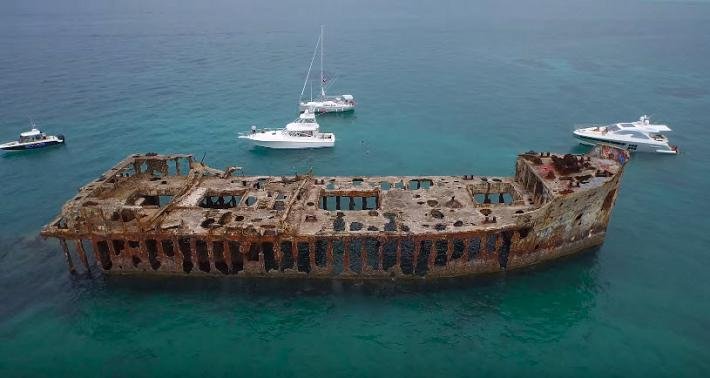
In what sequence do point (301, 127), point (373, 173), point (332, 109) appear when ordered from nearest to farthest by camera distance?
point (373, 173) → point (301, 127) → point (332, 109)

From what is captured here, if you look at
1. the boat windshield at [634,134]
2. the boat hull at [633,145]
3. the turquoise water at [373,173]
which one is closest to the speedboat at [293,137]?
the turquoise water at [373,173]

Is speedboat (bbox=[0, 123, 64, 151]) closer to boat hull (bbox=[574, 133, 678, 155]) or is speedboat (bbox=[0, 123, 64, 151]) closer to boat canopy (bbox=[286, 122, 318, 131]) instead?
boat canopy (bbox=[286, 122, 318, 131])

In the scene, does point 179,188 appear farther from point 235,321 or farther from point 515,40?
point 515,40

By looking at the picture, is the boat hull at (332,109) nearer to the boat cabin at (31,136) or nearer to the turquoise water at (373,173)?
the turquoise water at (373,173)

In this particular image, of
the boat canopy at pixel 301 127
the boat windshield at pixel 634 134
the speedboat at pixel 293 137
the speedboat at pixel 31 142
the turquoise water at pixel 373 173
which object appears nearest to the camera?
the turquoise water at pixel 373 173

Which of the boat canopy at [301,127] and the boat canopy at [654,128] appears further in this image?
the boat canopy at [654,128]

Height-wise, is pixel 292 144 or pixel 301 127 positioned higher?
pixel 301 127

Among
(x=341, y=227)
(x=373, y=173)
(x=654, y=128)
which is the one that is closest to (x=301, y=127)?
(x=373, y=173)

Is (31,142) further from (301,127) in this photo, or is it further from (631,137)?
(631,137)
